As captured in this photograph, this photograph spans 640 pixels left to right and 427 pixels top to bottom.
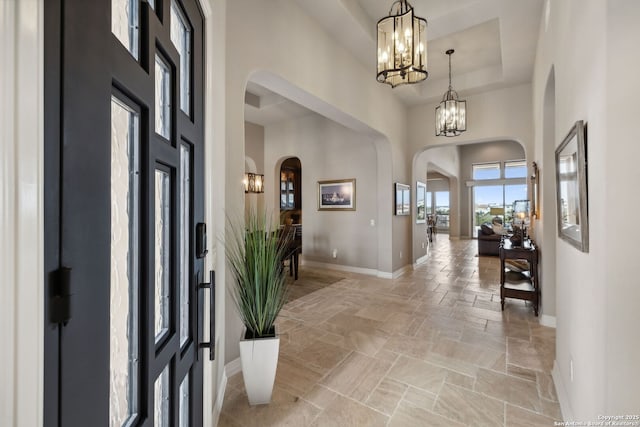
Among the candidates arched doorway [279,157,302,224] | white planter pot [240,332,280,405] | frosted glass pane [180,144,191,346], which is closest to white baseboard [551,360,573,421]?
white planter pot [240,332,280,405]

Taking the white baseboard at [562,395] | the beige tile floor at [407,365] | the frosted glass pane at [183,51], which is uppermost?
the frosted glass pane at [183,51]

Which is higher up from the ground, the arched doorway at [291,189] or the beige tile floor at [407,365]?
the arched doorway at [291,189]

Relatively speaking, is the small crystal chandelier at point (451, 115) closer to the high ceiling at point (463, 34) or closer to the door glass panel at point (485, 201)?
the high ceiling at point (463, 34)

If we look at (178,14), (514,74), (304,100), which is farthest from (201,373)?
(514,74)

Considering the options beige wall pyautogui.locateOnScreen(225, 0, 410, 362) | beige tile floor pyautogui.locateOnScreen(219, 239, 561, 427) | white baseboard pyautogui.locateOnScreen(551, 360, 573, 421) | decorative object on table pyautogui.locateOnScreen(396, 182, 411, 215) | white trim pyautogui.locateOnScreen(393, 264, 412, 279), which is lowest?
beige tile floor pyautogui.locateOnScreen(219, 239, 561, 427)

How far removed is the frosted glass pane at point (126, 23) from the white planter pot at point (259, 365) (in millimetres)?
1775

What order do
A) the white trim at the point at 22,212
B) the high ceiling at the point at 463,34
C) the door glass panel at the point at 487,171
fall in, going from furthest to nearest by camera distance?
the door glass panel at the point at 487,171 < the high ceiling at the point at 463,34 < the white trim at the point at 22,212

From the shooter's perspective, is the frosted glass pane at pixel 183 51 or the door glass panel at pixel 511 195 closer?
the frosted glass pane at pixel 183 51

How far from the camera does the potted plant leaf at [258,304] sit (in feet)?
6.40

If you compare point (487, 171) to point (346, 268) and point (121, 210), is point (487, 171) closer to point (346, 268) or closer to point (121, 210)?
point (346, 268)

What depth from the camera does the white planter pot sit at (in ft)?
6.40

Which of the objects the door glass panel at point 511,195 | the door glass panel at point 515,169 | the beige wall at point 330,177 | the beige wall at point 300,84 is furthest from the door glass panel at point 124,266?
the door glass panel at point 515,169

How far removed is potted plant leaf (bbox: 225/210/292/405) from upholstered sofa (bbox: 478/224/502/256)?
7995 mm

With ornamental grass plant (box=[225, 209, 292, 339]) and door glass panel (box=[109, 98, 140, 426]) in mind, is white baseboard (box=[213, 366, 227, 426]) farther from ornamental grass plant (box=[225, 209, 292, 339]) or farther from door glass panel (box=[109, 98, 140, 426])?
door glass panel (box=[109, 98, 140, 426])
